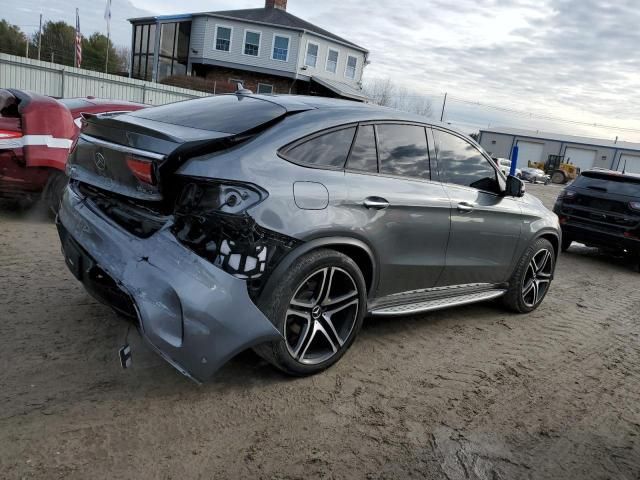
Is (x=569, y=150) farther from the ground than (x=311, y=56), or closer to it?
closer to it

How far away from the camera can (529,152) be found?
206 ft

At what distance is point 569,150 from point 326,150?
65082 millimetres

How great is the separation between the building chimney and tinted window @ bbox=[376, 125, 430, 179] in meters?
35.6

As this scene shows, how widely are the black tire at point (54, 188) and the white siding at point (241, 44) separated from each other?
29.4 metres

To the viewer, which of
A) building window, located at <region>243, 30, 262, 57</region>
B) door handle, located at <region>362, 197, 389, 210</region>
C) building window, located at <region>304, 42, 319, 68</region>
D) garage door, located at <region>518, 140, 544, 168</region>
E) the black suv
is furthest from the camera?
garage door, located at <region>518, 140, 544, 168</region>

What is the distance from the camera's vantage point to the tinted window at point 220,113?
3145 millimetres

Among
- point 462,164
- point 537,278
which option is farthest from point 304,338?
point 537,278

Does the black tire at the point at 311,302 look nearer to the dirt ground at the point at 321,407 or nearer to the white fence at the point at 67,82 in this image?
the dirt ground at the point at 321,407

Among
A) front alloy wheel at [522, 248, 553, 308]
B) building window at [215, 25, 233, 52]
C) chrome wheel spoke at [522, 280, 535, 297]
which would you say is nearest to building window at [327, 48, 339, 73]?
building window at [215, 25, 233, 52]

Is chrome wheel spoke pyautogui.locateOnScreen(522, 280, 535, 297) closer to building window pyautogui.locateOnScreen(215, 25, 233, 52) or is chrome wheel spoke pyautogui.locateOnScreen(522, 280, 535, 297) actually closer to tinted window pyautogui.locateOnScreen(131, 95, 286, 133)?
tinted window pyautogui.locateOnScreen(131, 95, 286, 133)

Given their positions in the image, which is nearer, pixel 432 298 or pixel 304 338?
pixel 304 338

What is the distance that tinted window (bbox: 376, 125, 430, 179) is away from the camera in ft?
11.8

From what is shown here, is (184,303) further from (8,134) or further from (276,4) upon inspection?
(276,4)

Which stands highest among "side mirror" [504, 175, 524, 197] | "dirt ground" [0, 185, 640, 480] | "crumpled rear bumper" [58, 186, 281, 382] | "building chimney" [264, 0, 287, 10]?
"building chimney" [264, 0, 287, 10]
